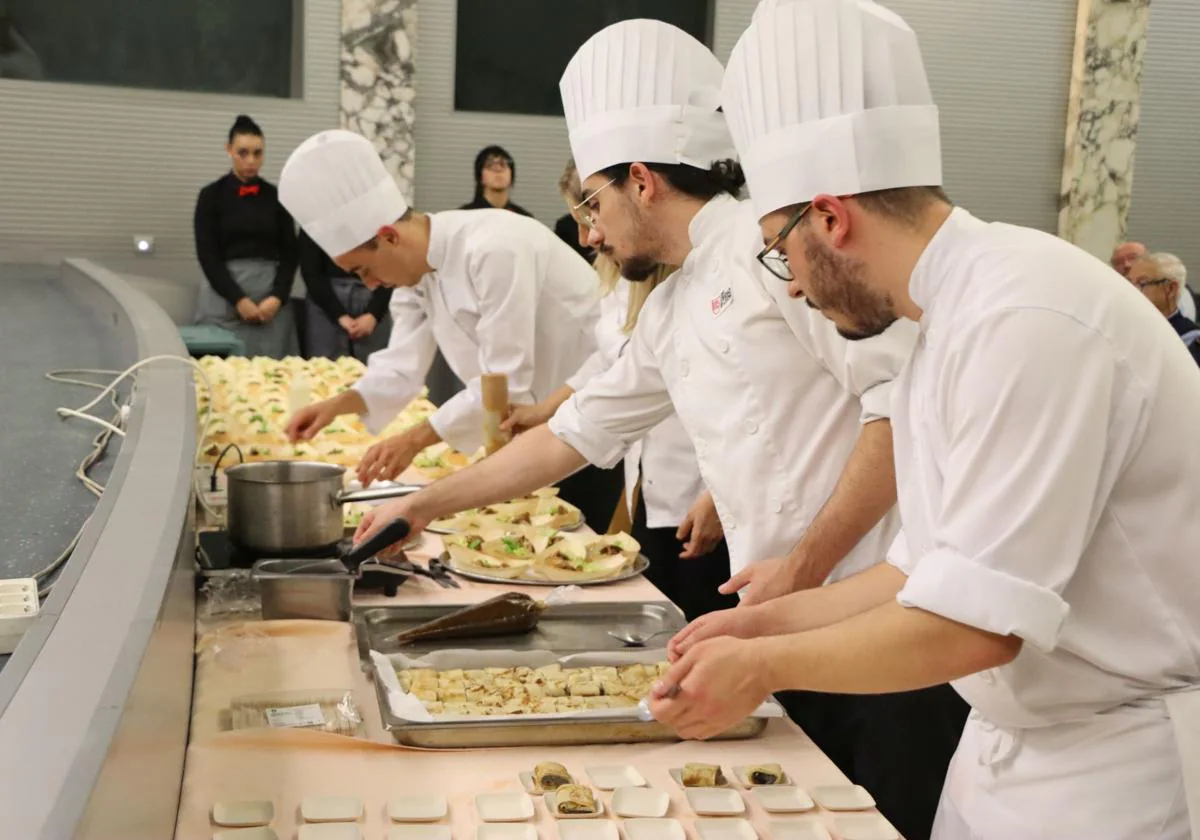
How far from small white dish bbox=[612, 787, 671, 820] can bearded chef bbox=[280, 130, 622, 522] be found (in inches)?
70.7

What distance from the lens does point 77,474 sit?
1.93 m

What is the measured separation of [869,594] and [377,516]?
98 cm

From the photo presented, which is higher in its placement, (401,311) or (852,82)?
(852,82)

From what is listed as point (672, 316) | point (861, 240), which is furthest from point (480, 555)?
point (861, 240)

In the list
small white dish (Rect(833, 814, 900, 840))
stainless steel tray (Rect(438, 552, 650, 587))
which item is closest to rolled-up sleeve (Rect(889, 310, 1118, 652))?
small white dish (Rect(833, 814, 900, 840))

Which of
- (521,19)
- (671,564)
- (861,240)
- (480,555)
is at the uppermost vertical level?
(521,19)

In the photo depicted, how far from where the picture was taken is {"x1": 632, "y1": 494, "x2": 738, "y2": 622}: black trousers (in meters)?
2.71

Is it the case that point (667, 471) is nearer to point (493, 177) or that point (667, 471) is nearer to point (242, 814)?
point (242, 814)

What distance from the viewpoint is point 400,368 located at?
3.58 m

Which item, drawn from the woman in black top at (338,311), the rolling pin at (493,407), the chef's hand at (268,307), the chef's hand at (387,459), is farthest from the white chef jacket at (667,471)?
the chef's hand at (268,307)

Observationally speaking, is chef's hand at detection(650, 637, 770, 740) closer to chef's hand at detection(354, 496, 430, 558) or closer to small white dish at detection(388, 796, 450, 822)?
small white dish at detection(388, 796, 450, 822)

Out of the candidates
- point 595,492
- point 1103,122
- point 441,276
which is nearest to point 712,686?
point 441,276

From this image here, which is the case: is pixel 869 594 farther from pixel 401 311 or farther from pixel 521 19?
pixel 521 19

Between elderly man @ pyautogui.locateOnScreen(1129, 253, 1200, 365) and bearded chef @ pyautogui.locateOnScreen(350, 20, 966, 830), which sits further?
elderly man @ pyautogui.locateOnScreen(1129, 253, 1200, 365)
